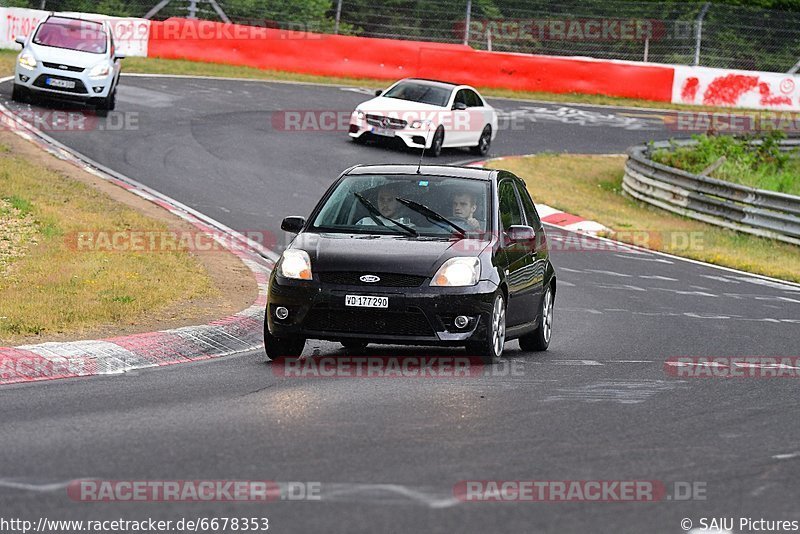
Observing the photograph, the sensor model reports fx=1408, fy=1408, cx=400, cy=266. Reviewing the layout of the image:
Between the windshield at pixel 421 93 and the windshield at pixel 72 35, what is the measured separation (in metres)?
5.91

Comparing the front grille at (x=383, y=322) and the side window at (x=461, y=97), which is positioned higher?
the front grille at (x=383, y=322)

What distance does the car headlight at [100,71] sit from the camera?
2709 centimetres

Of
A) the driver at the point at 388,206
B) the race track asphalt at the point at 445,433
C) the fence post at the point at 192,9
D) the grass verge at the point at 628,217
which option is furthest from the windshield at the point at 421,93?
the driver at the point at 388,206

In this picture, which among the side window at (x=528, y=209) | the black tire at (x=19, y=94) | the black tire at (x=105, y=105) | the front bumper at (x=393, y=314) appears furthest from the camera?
the black tire at (x=105, y=105)

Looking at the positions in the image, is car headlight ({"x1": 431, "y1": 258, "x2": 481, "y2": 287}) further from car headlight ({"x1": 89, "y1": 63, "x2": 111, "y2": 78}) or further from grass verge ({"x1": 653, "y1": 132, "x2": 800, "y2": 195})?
grass verge ({"x1": 653, "y1": 132, "x2": 800, "y2": 195})

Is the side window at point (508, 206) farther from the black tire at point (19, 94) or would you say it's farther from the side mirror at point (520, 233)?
the black tire at point (19, 94)

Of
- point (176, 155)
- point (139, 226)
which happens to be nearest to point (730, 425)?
point (139, 226)

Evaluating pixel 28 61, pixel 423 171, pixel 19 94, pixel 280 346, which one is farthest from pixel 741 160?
pixel 280 346

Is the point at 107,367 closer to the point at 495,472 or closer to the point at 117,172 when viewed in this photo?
the point at 495,472

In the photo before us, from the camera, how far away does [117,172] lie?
22.3 meters

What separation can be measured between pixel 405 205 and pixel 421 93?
60.2 ft

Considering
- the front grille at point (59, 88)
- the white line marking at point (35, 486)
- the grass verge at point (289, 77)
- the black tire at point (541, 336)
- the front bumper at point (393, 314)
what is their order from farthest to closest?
1. the grass verge at point (289, 77)
2. the front grille at point (59, 88)
3. the black tire at point (541, 336)
4. the front bumper at point (393, 314)
5. the white line marking at point (35, 486)

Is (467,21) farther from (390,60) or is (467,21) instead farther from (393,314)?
(393,314)

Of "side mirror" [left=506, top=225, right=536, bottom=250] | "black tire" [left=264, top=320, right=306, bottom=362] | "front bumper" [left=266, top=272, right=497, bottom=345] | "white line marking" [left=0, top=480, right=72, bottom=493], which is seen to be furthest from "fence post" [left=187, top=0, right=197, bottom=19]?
"white line marking" [left=0, top=480, right=72, bottom=493]
